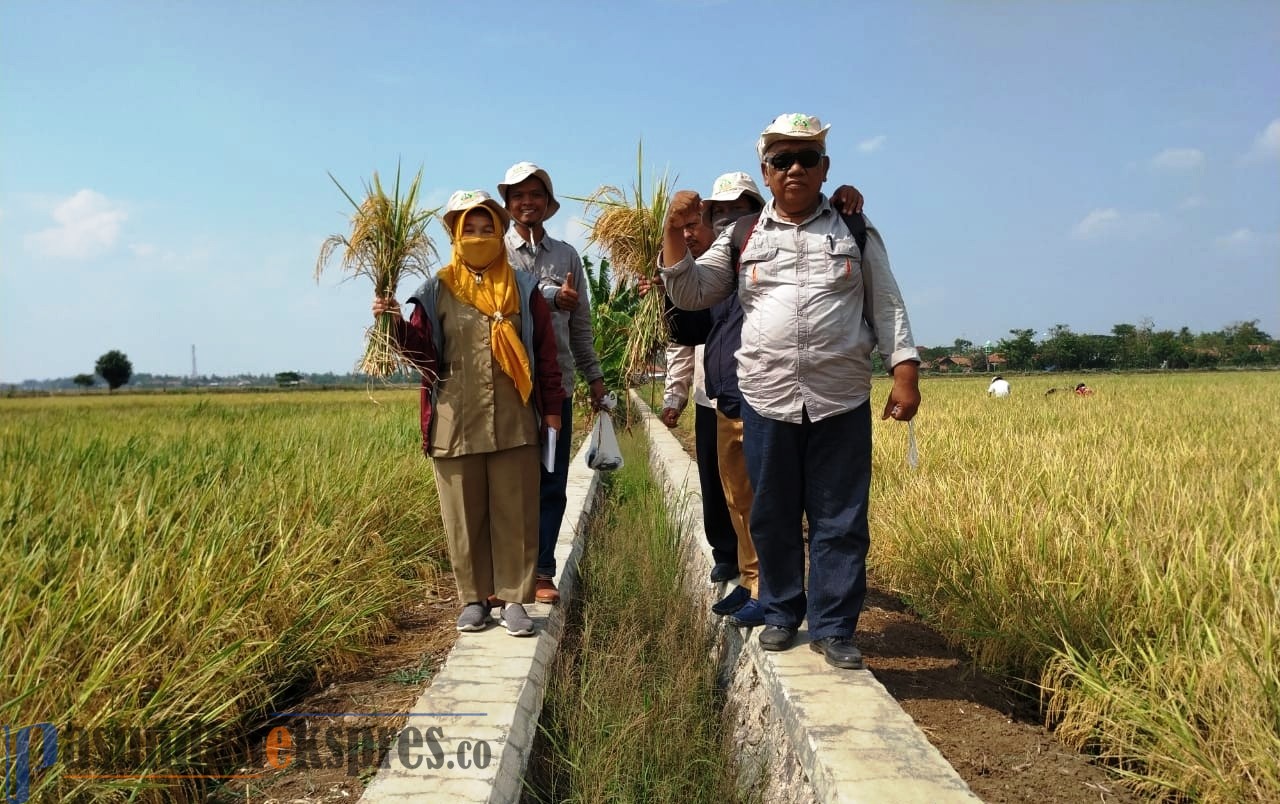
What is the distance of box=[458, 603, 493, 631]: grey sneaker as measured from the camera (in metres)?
3.22

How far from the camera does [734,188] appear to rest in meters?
3.34

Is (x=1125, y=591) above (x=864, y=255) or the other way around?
the other way around

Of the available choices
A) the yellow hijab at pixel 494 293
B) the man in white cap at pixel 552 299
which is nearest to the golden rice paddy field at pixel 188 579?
the yellow hijab at pixel 494 293

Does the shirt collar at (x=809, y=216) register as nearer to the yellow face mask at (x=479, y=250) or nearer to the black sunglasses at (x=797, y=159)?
the black sunglasses at (x=797, y=159)

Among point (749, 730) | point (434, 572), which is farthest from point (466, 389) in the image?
point (749, 730)

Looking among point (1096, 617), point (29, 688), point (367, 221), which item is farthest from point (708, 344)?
point (29, 688)

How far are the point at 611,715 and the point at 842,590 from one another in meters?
0.94

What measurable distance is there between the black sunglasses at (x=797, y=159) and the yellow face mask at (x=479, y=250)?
1.14 meters

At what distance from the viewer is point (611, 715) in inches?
111

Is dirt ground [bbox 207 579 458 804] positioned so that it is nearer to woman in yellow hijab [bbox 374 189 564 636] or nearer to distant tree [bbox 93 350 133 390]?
woman in yellow hijab [bbox 374 189 564 636]

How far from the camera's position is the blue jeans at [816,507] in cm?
274

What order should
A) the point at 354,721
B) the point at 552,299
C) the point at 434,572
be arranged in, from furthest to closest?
1. the point at 434,572
2. the point at 552,299
3. the point at 354,721

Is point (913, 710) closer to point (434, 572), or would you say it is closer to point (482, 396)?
point (482, 396)

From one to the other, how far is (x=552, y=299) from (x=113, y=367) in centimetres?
8674
